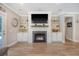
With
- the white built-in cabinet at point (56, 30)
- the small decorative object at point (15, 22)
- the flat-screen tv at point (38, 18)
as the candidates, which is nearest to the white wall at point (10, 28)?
the small decorative object at point (15, 22)

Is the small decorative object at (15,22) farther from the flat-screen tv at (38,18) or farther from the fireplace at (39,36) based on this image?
the fireplace at (39,36)

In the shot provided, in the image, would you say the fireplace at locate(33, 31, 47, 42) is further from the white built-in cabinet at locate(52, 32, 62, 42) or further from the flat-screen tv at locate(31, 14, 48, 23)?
the flat-screen tv at locate(31, 14, 48, 23)

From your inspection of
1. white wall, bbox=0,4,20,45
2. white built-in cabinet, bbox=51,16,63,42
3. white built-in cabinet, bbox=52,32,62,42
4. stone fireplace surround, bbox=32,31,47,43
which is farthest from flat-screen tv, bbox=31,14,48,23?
white wall, bbox=0,4,20,45

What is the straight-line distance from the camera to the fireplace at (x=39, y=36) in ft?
16.6

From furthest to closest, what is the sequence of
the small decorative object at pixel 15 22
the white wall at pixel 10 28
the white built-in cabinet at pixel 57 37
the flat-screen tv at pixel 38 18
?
the white built-in cabinet at pixel 57 37, the flat-screen tv at pixel 38 18, the small decorative object at pixel 15 22, the white wall at pixel 10 28

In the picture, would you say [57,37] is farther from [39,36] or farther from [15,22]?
[15,22]

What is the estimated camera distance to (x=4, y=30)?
137 inches

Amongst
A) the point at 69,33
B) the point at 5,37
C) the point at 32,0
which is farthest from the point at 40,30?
the point at 32,0

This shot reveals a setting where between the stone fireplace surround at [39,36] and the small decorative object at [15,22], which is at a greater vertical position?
the small decorative object at [15,22]

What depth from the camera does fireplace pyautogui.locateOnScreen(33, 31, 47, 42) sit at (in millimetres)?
5057

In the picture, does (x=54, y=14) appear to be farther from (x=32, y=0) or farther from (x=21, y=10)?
(x=32, y=0)

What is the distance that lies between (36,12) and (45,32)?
1087 millimetres

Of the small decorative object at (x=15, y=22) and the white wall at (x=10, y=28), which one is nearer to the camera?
the white wall at (x=10, y=28)

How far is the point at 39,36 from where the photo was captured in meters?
5.54
